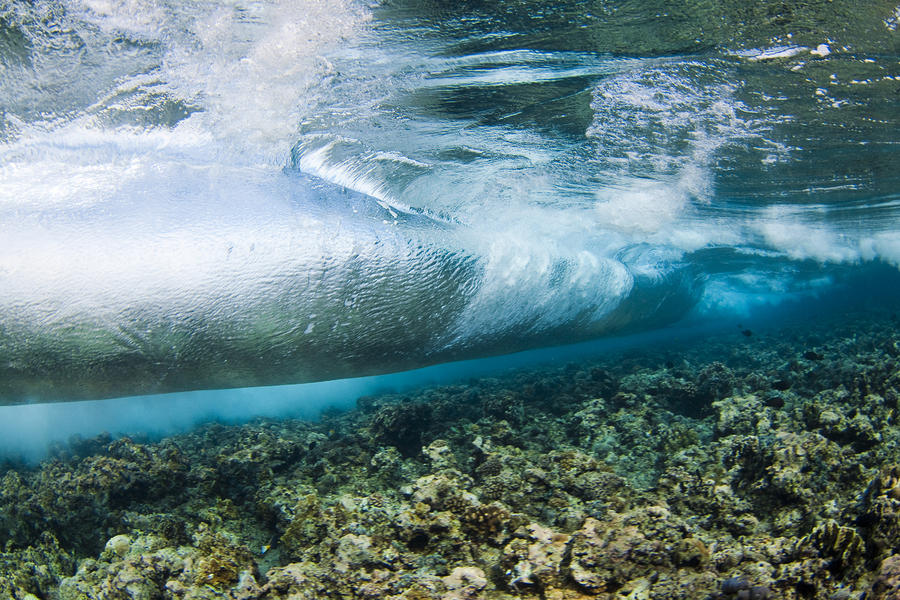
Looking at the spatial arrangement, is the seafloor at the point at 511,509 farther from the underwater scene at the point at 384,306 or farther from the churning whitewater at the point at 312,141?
the churning whitewater at the point at 312,141

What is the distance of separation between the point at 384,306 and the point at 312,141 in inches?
110

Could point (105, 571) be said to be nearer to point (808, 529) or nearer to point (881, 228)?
point (808, 529)

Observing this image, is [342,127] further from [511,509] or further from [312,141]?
[511,509]

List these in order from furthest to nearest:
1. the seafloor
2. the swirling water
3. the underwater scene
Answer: the swirling water, the underwater scene, the seafloor

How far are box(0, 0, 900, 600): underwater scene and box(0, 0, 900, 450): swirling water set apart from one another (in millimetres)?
39

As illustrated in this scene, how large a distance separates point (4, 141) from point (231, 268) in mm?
3043

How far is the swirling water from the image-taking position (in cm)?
438

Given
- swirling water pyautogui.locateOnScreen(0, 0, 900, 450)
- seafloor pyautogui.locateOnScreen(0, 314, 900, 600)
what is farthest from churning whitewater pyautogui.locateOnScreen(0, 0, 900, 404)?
seafloor pyautogui.locateOnScreen(0, 314, 900, 600)

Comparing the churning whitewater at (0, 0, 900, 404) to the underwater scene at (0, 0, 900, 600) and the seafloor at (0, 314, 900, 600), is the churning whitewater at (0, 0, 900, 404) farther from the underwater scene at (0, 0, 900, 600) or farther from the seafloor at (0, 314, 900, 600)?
the seafloor at (0, 314, 900, 600)

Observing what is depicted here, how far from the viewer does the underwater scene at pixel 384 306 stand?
3.01 metres

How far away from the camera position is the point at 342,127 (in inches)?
254

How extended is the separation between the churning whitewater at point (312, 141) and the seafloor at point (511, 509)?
1.30m

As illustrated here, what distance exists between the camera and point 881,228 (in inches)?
677

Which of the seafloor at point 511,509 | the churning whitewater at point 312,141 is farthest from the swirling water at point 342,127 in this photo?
the seafloor at point 511,509
